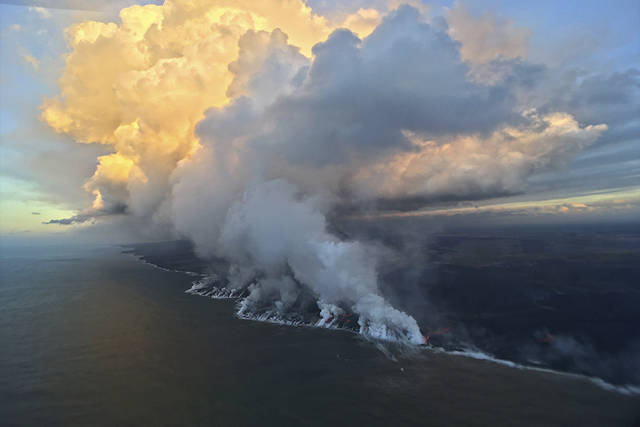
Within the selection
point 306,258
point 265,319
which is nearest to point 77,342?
point 265,319

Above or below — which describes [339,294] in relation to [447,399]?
above

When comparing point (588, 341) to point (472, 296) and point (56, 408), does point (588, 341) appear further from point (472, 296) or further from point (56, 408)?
point (56, 408)

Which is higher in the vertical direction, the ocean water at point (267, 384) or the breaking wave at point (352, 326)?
the breaking wave at point (352, 326)

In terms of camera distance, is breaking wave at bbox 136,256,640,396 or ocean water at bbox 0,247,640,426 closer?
ocean water at bbox 0,247,640,426

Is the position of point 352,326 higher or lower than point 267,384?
higher

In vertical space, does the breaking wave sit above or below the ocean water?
above

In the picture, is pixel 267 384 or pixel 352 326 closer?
pixel 267 384

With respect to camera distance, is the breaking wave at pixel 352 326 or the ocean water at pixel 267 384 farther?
the breaking wave at pixel 352 326

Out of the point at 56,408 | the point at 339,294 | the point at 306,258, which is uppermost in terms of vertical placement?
the point at 306,258
